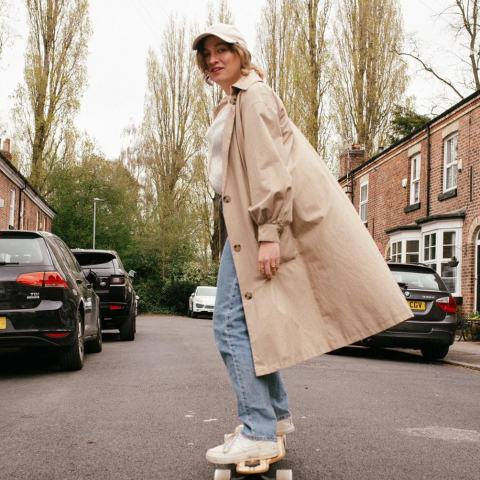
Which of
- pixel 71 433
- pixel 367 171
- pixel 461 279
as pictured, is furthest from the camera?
pixel 367 171

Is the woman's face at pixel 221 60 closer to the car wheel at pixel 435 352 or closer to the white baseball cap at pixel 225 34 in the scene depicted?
the white baseball cap at pixel 225 34

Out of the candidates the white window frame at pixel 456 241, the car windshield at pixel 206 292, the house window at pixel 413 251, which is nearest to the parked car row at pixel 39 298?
the white window frame at pixel 456 241

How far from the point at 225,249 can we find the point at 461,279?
15.9 meters

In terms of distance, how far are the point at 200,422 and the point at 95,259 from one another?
8.37 metres

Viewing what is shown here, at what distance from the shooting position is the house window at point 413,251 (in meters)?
21.1

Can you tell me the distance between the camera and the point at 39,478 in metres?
3.01

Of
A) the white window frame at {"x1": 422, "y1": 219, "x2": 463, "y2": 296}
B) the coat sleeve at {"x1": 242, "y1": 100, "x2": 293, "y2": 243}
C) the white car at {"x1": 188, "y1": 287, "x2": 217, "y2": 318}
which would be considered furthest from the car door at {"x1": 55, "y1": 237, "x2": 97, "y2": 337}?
the white car at {"x1": 188, "y1": 287, "x2": 217, "y2": 318}

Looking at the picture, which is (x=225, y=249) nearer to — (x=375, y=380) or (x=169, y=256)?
(x=375, y=380)

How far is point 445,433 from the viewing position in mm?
4156

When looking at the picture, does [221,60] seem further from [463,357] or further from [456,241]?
[456,241]

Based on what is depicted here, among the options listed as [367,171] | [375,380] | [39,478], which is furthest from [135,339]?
[367,171]

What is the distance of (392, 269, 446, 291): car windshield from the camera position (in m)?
10.1

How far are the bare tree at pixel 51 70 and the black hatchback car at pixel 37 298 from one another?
3042 cm

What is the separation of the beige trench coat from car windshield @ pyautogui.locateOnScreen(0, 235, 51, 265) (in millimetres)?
4414
